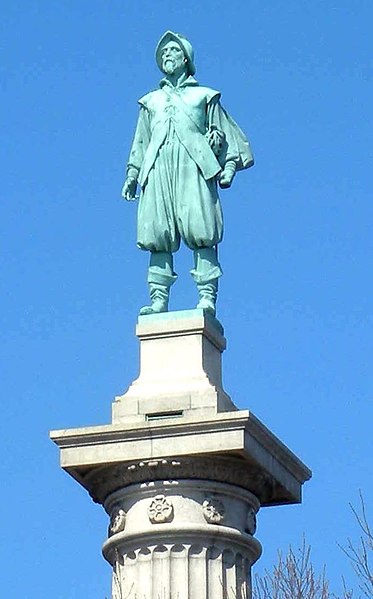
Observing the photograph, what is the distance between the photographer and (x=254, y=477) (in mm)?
25062

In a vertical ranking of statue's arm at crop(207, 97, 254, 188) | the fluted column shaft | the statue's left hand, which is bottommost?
the fluted column shaft

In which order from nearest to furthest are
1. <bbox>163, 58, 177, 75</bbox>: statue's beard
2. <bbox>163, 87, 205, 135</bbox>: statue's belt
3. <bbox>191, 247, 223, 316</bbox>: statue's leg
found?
<bbox>191, 247, 223, 316</bbox>: statue's leg
<bbox>163, 87, 205, 135</bbox>: statue's belt
<bbox>163, 58, 177, 75</bbox>: statue's beard

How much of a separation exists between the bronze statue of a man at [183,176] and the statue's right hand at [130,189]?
0.04ft

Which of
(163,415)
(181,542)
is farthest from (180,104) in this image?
(181,542)

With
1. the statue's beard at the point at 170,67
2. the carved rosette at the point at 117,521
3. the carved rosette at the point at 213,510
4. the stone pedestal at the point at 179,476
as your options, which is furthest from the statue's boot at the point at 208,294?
the statue's beard at the point at 170,67

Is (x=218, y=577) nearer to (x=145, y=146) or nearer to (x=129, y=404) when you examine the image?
(x=129, y=404)

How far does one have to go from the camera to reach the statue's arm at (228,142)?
2683cm

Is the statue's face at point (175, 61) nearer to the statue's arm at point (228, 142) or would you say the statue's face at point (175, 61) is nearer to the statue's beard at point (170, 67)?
the statue's beard at point (170, 67)

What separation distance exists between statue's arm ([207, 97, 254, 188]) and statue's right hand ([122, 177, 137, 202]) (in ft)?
4.07

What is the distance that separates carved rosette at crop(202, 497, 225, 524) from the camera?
24.6 metres

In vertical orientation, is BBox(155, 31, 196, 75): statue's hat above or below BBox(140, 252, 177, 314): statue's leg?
above

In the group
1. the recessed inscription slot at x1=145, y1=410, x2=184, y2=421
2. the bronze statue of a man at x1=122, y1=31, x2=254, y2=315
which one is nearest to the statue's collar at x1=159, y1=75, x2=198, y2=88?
the bronze statue of a man at x1=122, y1=31, x2=254, y2=315

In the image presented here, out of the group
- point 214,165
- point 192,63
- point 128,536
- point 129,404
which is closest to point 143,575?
point 128,536

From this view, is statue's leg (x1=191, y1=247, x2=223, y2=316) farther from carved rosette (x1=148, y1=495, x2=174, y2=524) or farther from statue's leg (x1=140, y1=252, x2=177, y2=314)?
carved rosette (x1=148, y1=495, x2=174, y2=524)
